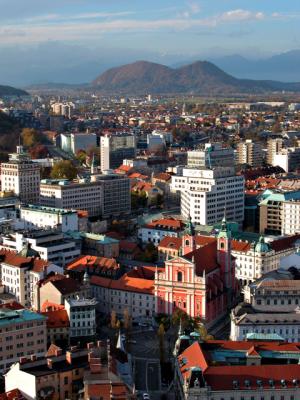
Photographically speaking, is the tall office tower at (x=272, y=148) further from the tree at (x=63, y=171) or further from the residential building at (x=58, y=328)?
the residential building at (x=58, y=328)

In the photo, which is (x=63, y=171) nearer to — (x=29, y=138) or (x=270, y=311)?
(x=29, y=138)

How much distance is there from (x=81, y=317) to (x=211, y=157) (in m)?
58.4

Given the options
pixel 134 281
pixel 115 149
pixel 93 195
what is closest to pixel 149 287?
pixel 134 281

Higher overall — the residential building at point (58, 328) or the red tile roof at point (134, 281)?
the red tile roof at point (134, 281)

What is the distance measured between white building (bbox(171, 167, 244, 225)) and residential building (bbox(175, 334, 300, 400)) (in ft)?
120

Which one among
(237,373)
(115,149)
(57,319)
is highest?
(115,149)

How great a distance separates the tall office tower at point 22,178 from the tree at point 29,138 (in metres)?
49.1

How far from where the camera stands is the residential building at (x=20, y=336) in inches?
1670

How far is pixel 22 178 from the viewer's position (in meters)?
85.4

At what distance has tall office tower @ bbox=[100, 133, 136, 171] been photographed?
122 metres

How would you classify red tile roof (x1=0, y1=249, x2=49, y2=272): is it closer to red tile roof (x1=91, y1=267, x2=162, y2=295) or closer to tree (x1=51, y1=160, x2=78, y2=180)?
red tile roof (x1=91, y1=267, x2=162, y2=295)

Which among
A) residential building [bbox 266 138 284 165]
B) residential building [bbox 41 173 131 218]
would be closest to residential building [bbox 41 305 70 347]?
residential building [bbox 41 173 131 218]

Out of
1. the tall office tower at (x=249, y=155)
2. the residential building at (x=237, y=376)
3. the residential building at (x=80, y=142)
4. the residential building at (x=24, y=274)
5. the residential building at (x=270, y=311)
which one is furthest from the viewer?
the residential building at (x=80, y=142)

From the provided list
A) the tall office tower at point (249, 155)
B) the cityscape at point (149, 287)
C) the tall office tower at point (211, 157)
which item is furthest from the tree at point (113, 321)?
the tall office tower at point (249, 155)
